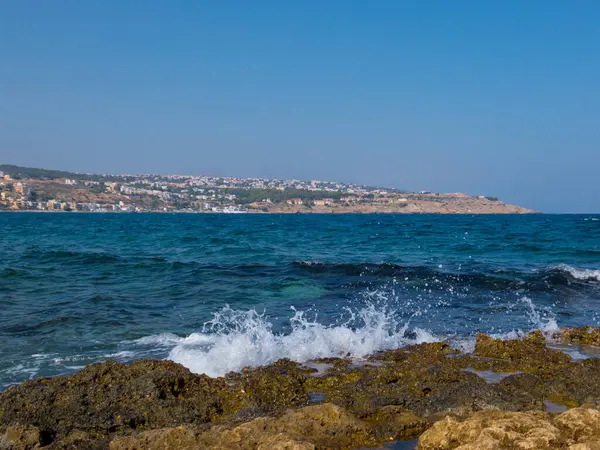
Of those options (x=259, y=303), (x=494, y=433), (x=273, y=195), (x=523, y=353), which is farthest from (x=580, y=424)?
(x=273, y=195)

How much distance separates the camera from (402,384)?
712cm

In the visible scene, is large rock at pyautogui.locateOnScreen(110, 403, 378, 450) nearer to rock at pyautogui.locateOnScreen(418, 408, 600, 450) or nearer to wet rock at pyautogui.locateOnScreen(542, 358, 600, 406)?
rock at pyautogui.locateOnScreen(418, 408, 600, 450)

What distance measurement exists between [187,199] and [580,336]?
151 meters

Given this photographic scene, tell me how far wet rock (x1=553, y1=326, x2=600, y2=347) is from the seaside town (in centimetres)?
13541

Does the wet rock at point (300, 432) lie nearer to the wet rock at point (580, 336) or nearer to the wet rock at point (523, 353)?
the wet rock at point (523, 353)

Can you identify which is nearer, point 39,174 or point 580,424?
point 580,424

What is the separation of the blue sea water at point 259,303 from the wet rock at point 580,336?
96 cm

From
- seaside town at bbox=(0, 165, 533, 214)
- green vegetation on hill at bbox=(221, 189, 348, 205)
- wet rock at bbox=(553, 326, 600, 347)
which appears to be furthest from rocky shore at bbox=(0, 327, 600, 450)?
green vegetation on hill at bbox=(221, 189, 348, 205)

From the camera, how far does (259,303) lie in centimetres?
1573

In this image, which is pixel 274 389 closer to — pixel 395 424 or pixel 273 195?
→ pixel 395 424

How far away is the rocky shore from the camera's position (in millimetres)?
4770

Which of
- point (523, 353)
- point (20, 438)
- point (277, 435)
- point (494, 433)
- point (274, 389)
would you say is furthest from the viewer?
point (523, 353)

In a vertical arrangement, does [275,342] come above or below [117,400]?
below

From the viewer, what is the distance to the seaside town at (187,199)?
140 meters
